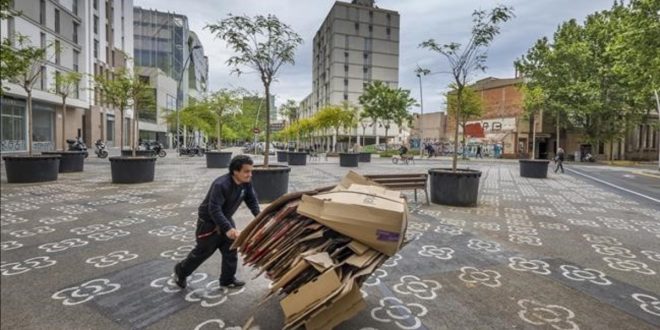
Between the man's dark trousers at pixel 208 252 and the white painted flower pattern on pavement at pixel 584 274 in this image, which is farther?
the white painted flower pattern on pavement at pixel 584 274

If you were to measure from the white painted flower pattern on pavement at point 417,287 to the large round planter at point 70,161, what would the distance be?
1503 centimetres

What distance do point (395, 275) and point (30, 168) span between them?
1152cm

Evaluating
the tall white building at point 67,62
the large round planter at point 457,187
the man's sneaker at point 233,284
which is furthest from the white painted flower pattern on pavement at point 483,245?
the tall white building at point 67,62

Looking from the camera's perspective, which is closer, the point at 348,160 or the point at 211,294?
the point at 211,294

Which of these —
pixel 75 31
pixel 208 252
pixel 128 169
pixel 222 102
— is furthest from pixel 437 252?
pixel 75 31

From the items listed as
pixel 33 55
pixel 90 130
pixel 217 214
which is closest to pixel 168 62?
pixel 90 130

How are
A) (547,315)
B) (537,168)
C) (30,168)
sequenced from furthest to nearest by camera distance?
1. (537,168)
2. (30,168)
3. (547,315)

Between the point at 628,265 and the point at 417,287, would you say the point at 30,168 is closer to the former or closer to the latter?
the point at 417,287

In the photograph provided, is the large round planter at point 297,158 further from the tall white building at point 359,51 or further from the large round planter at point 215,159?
the tall white building at point 359,51

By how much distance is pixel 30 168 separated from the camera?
1076cm

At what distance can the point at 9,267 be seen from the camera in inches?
158

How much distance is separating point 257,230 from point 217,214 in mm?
505

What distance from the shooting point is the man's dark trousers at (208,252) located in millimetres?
3482

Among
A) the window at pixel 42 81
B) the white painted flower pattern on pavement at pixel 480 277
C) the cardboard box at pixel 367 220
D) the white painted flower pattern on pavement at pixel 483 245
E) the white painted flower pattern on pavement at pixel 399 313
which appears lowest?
the white painted flower pattern on pavement at pixel 399 313
